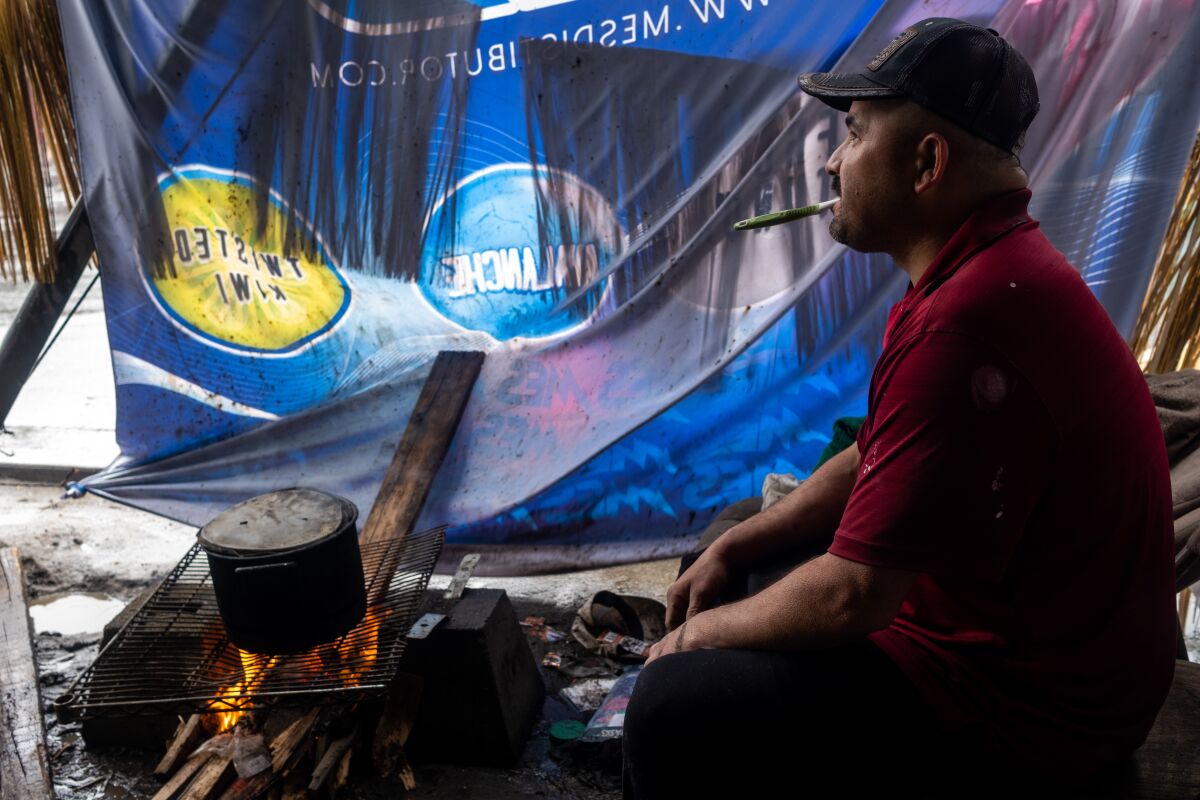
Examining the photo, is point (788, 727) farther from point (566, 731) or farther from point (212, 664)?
point (212, 664)

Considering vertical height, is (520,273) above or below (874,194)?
below

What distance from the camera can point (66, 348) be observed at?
793 centimetres

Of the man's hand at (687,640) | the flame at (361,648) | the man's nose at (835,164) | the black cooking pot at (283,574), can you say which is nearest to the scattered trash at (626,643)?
the flame at (361,648)

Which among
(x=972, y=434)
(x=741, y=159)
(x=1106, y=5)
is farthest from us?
(x=741, y=159)

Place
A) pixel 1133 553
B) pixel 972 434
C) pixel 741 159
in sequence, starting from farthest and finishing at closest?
pixel 741 159
pixel 1133 553
pixel 972 434

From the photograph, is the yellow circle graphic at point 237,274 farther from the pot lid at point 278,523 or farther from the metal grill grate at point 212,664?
the pot lid at point 278,523

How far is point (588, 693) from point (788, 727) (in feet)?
5.74

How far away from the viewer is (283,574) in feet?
8.45

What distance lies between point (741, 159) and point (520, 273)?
1.09 meters

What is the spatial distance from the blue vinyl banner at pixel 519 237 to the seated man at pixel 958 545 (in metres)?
1.81

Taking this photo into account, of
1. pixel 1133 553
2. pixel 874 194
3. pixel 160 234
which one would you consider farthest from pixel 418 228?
pixel 1133 553

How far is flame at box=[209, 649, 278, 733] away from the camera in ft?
8.49

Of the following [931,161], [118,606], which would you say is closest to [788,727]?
[931,161]

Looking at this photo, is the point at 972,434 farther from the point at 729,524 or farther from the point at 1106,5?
the point at 1106,5
